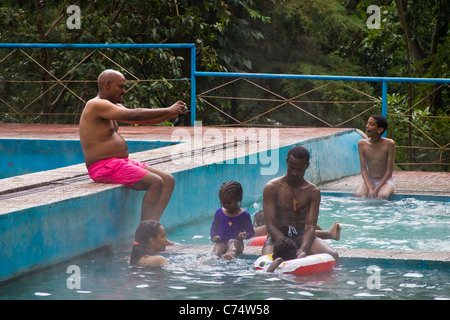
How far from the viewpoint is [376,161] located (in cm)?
956

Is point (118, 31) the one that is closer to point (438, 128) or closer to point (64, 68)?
point (64, 68)

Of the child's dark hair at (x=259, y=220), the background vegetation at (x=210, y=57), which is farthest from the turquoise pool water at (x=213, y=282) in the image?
the background vegetation at (x=210, y=57)

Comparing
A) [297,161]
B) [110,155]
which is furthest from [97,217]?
[297,161]

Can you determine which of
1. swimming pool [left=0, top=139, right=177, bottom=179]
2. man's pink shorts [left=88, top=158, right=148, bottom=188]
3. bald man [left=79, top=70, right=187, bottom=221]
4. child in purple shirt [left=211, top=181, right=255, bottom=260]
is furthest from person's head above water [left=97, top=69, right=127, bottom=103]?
swimming pool [left=0, top=139, right=177, bottom=179]

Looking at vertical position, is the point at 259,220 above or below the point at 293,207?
below

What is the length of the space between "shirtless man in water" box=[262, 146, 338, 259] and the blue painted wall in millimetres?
1351

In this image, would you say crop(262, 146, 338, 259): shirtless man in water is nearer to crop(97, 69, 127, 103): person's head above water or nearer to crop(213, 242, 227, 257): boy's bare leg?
crop(213, 242, 227, 257): boy's bare leg

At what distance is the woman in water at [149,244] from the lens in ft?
18.7

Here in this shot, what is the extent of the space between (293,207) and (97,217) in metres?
1.64

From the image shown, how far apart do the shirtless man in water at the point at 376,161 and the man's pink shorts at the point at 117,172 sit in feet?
12.8

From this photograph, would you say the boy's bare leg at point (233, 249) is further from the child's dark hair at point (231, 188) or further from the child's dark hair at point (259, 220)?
the child's dark hair at point (259, 220)

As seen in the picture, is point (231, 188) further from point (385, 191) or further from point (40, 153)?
point (40, 153)

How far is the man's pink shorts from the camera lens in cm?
636

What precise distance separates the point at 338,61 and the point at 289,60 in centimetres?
150
